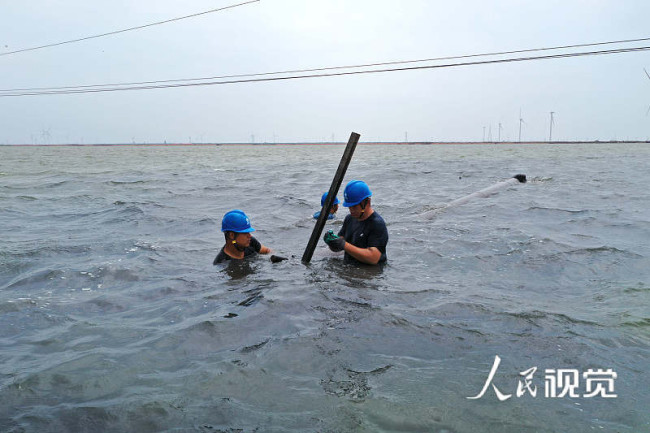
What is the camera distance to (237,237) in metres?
7.82

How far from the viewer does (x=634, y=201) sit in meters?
17.1

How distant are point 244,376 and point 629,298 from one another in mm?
5396

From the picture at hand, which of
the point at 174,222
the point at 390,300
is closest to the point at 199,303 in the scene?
the point at 390,300

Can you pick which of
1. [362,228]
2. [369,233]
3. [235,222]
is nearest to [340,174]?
[362,228]

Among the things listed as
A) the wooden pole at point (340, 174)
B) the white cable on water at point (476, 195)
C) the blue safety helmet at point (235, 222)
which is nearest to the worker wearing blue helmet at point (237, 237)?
the blue safety helmet at point (235, 222)

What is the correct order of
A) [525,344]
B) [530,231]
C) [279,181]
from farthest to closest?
1. [279,181]
2. [530,231]
3. [525,344]

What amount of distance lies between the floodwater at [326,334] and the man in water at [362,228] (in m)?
0.45

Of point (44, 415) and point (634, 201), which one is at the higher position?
point (44, 415)

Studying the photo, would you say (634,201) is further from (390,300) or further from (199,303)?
(199,303)

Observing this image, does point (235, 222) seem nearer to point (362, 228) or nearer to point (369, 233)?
point (362, 228)

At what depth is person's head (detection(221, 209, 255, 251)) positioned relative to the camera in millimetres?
7648

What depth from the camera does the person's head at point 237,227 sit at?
7.65 meters

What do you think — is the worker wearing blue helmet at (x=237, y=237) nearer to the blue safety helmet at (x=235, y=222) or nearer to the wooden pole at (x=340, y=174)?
the blue safety helmet at (x=235, y=222)

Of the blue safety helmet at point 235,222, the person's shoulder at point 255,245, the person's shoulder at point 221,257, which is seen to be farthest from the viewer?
the person's shoulder at point 255,245
